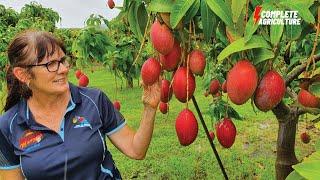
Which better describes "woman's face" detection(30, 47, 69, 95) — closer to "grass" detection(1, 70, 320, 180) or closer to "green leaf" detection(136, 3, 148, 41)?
"green leaf" detection(136, 3, 148, 41)

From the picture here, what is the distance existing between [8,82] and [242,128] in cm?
→ 481

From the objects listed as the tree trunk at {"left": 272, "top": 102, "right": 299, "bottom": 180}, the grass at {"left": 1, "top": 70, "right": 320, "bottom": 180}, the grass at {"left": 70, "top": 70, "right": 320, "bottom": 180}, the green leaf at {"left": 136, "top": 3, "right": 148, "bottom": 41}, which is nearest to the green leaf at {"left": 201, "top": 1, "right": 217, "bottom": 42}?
the green leaf at {"left": 136, "top": 3, "right": 148, "bottom": 41}

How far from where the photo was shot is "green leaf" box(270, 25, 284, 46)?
0.94m

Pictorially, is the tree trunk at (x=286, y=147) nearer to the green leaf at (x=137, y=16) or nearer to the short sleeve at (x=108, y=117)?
the short sleeve at (x=108, y=117)

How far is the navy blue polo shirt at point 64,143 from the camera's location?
5.79 feet

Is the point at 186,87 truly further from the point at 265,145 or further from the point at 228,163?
the point at 265,145

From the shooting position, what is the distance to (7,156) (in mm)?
1819

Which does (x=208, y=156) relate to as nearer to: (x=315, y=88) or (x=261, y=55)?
(x=315, y=88)

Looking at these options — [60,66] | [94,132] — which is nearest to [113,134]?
[94,132]

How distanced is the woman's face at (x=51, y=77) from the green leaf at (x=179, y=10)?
0.81 meters

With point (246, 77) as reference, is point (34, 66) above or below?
below

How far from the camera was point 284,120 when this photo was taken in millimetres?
2492

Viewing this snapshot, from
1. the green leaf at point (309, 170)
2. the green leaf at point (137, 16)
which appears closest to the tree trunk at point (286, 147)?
the green leaf at point (137, 16)

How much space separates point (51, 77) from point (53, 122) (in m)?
0.19
